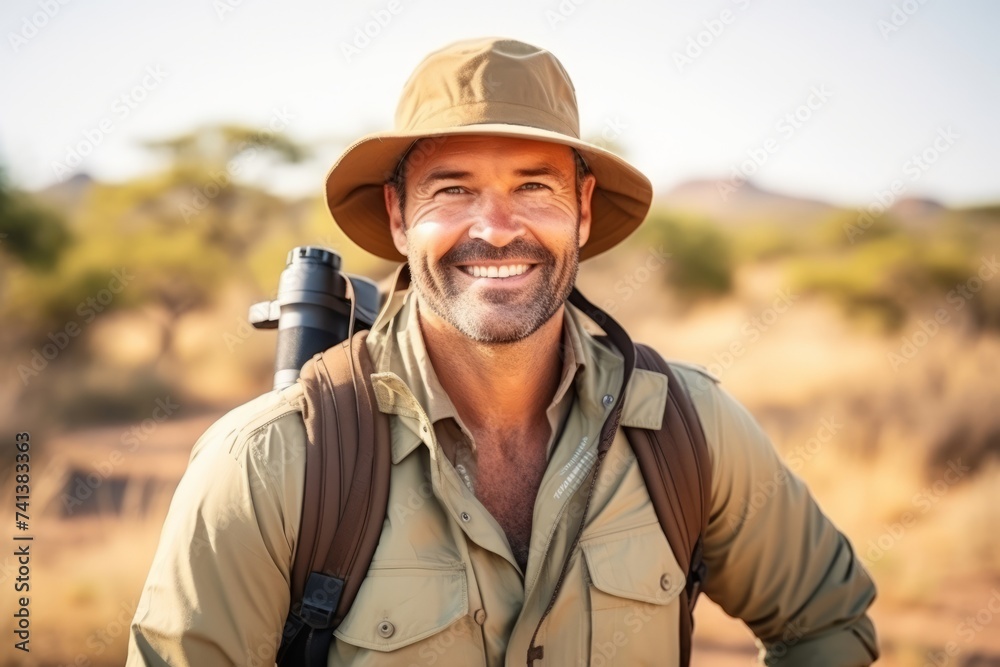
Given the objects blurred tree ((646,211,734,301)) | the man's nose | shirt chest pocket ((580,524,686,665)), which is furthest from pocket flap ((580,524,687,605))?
blurred tree ((646,211,734,301))

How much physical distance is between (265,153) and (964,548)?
11.6m

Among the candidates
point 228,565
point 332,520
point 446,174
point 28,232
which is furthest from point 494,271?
point 28,232

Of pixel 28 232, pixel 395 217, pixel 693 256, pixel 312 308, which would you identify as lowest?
pixel 312 308

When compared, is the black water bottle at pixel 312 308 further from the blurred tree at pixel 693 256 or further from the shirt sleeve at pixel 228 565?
the blurred tree at pixel 693 256

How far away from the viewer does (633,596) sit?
2.43 m

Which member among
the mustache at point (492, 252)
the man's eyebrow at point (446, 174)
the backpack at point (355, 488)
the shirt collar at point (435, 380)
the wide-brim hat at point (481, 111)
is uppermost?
the wide-brim hat at point (481, 111)

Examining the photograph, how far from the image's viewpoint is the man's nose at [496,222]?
262 centimetres

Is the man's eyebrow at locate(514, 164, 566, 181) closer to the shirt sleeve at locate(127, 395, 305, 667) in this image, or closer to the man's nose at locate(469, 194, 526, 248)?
the man's nose at locate(469, 194, 526, 248)

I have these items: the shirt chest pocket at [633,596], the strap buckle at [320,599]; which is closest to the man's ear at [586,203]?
the shirt chest pocket at [633,596]

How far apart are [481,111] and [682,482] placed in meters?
1.32

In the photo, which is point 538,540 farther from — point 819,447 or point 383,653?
point 819,447

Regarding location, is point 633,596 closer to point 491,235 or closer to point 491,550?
point 491,550

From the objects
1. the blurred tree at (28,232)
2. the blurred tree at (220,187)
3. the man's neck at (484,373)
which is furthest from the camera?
the blurred tree at (220,187)

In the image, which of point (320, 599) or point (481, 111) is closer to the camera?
point (320, 599)
